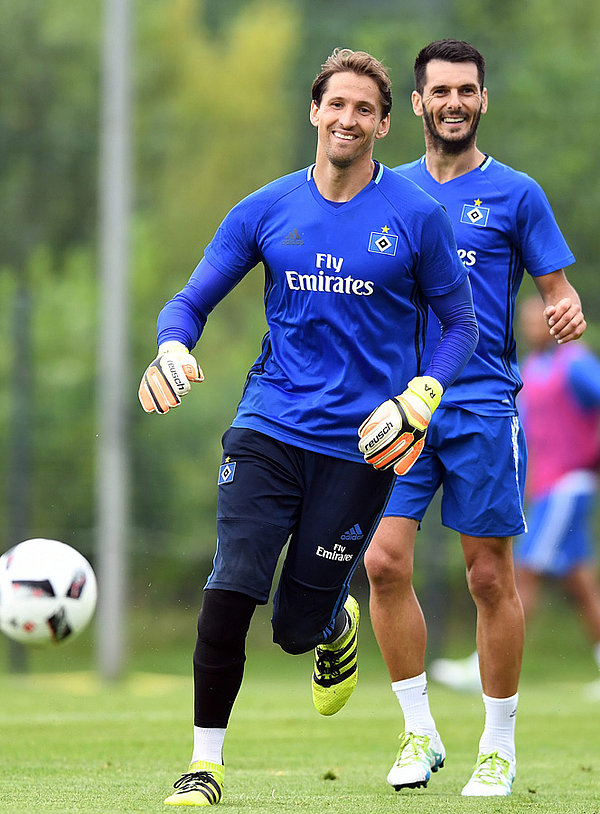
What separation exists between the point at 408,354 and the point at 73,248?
1420 cm

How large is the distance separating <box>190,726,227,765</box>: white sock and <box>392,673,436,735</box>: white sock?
1080mm

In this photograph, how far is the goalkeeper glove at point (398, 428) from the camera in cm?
487

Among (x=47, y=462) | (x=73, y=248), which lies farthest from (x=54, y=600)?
(x=73, y=248)

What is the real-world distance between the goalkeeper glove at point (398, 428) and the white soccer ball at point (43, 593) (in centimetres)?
171

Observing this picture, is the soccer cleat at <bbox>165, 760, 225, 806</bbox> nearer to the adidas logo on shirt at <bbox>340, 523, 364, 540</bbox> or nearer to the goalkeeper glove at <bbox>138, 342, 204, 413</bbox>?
the adidas logo on shirt at <bbox>340, 523, 364, 540</bbox>

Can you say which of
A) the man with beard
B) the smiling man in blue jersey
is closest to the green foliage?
the man with beard

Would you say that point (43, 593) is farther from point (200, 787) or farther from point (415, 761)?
point (415, 761)

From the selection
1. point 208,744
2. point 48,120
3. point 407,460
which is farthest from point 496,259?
point 48,120

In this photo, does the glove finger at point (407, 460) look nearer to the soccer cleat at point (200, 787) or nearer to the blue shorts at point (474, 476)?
the blue shorts at point (474, 476)

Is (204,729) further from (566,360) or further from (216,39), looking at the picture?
(216,39)

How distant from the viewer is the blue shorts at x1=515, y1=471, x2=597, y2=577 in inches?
422

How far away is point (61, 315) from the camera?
579 inches

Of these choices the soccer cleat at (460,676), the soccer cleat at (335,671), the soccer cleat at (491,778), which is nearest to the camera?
the soccer cleat at (491,778)

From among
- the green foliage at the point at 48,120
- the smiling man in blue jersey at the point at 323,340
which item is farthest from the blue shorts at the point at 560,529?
the green foliage at the point at 48,120
